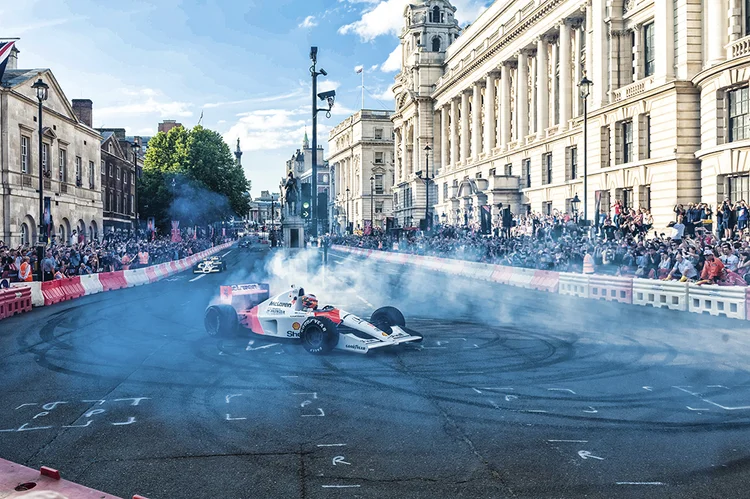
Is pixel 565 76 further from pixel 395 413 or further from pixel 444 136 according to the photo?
pixel 395 413

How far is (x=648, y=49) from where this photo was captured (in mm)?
39219

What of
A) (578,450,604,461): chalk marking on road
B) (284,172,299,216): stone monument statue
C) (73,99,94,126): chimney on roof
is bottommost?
(578,450,604,461): chalk marking on road

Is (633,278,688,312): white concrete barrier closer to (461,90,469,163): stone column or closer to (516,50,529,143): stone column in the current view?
(516,50,529,143): stone column

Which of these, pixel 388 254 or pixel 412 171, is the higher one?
pixel 412 171

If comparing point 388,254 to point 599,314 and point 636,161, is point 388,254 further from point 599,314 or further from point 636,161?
point 599,314

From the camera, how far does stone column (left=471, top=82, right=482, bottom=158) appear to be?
70.9 m

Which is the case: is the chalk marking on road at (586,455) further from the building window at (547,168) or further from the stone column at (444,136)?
the stone column at (444,136)

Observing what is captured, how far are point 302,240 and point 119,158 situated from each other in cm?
4364

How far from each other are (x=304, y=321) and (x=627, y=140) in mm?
31573

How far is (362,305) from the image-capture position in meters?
21.1

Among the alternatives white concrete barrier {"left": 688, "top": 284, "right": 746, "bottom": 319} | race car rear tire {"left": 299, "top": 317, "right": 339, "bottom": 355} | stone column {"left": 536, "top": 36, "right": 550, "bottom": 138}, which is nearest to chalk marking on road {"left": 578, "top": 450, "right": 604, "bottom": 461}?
race car rear tire {"left": 299, "top": 317, "right": 339, "bottom": 355}

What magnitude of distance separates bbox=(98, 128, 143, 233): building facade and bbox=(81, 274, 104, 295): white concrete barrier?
1339 inches

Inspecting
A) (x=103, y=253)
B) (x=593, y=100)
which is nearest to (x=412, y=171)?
(x=593, y=100)

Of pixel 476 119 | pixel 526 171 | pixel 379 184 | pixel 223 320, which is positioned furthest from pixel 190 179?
pixel 223 320
